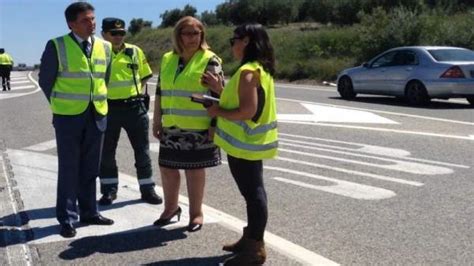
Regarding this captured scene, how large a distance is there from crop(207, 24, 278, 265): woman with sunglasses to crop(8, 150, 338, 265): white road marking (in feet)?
1.47

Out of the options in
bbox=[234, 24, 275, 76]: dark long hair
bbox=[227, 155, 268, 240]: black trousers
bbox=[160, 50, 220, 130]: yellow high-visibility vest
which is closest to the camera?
bbox=[234, 24, 275, 76]: dark long hair

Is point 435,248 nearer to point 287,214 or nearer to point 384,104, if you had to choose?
point 287,214

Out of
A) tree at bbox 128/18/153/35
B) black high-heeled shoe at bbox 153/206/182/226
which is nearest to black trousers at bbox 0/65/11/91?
black high-heeled shoe at bbox 153/206/182/226

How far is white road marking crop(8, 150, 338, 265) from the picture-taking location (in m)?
5.43

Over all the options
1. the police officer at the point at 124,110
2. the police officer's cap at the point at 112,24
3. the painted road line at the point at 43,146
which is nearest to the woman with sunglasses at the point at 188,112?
the police officer at the point at 124,110

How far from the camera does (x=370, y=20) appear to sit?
34.5m

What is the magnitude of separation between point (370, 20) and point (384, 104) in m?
17.3

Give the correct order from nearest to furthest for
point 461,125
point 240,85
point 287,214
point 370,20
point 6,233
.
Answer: point 240,85, point 6,233, point 287,214, point 461,125, point 370,20

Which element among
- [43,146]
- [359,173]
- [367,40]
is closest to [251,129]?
[359,173]

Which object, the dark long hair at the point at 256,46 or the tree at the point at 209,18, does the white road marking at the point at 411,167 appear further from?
the tree at the point at 209,18

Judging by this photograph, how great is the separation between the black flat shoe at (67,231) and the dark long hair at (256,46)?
2087mm

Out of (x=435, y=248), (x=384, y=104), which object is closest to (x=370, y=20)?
(x=384, y=104)

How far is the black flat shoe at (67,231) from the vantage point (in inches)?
223

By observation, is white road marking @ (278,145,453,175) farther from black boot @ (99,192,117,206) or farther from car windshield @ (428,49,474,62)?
car windshield @ (428,49,474,62)
